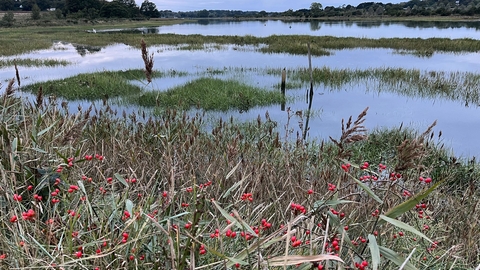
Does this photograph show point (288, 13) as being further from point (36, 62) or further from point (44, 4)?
point (36, 62)

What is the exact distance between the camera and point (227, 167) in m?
4.59

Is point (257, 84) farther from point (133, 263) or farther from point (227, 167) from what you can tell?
point (133, 263)

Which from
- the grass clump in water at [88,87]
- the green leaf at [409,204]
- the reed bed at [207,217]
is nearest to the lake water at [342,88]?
the grass clump in water at [88,87]

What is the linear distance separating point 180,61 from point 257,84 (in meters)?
9.46

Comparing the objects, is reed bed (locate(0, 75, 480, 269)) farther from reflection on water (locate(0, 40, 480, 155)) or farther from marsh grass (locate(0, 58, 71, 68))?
marsh grass (locate(0, 58, 71, 68))

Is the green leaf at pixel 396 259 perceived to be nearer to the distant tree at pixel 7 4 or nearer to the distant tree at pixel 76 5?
the distant tree at pixel 76 5

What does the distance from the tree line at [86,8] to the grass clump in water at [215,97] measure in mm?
81308

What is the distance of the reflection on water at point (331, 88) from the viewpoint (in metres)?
10.7

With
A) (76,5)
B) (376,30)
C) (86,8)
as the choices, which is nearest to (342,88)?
(376,30)

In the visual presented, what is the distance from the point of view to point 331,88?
1588 cm

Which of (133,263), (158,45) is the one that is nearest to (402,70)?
(133,263)

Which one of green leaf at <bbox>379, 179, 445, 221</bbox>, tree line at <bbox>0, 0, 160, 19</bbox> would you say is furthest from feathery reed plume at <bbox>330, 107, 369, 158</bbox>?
tree line at <bbox>0, 0, 160, 19</bbox>

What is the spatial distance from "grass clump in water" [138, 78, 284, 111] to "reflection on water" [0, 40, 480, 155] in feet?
1.73

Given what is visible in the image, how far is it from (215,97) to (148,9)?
13071 cm
